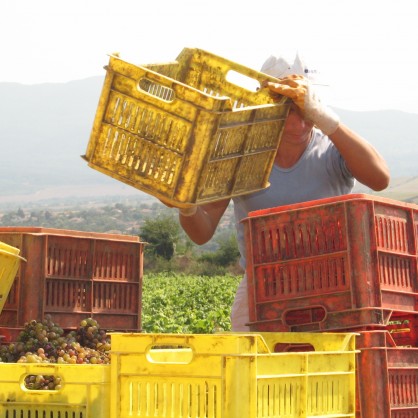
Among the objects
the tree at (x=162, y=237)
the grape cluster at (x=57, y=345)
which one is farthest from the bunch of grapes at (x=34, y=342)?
the tree at (x=162, y=237)

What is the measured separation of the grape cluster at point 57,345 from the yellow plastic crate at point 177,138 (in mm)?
858

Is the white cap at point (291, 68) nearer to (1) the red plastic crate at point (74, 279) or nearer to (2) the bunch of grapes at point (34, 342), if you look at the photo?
(1) the red plastic crate at point (74, 279)

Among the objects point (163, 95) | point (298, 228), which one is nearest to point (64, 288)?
point (163, 95)

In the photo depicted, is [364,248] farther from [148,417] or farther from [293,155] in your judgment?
[148,417]

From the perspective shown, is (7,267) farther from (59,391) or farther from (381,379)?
(381,379)

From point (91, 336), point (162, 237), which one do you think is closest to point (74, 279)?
point (91, 336)

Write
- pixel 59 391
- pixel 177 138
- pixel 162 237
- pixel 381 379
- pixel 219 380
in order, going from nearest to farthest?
pixel 219 380 → pixel 59 391 → pixel 381 379 → pixel 177 138 → pixel 162 237

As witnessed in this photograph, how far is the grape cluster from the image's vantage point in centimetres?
478

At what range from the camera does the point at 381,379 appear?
4168mm

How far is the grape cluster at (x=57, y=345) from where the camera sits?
4781 mm

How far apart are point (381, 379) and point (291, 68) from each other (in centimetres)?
179

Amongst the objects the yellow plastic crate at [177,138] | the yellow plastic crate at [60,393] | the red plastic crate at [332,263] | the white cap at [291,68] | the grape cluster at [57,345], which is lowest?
the yellow plastic crate at [60,393]

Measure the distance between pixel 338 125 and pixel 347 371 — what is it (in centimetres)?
146

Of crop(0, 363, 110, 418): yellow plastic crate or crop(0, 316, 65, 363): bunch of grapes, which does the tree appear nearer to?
crop(0, 316, 65, 363): bunch of grapes
